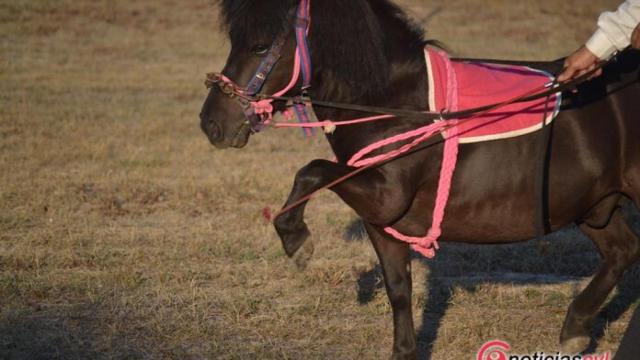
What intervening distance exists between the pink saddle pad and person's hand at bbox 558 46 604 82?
0.79ft

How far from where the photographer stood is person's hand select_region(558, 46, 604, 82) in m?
4.32

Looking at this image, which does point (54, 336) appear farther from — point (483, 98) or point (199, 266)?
point (483, 98)

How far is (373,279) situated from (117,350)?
2.28 metres

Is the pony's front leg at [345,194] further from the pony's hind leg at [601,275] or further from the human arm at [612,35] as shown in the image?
the pony's hind leg at [601,275]

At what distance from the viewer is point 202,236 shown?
7.75 metres

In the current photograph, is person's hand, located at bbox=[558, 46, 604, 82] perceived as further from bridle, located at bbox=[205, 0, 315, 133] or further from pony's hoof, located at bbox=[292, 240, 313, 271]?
pony's hoof, located at bbox=[292, 240, 313, 271]

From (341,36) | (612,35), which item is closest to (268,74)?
(341,36)

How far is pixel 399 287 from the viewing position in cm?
505

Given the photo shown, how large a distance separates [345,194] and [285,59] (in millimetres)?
803

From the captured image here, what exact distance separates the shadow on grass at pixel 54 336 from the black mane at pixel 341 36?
2119mm

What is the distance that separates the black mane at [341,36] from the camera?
4.52 m

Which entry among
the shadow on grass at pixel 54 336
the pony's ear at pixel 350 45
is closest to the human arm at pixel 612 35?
the pony's ear at pixel 350 45

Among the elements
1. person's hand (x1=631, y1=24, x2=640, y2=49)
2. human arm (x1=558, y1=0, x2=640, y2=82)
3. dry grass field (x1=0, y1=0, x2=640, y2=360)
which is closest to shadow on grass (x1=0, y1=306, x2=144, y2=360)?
dry grass field (x1=0, y1=0, x2=640, y2=360)

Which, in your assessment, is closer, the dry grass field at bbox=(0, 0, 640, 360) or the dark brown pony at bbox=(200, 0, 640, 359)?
the dark brown pony at bbox=(200, 0, 640, 359)
